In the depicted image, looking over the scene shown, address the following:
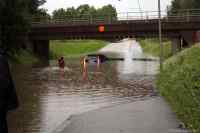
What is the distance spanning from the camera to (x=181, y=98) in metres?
13.2

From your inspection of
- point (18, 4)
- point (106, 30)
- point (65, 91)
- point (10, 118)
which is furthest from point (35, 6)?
point (10, 118)

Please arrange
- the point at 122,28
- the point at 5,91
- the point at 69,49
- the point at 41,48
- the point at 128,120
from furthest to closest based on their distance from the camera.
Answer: the point at 69,49 → the point at 41,48 → the point at 122,28 → the point at 128,120 → the point at 5,91

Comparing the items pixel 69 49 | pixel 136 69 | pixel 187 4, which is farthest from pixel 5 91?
A: pixel 69 49

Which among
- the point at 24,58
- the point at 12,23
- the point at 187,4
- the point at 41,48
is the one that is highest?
the point at 187,4

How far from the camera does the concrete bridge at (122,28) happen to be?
2625 inches

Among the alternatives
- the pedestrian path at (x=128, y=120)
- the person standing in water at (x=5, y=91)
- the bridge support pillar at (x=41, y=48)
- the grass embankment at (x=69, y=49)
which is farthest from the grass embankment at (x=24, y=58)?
the person standing in water at (x=5, y=91)

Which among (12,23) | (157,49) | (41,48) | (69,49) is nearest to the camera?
(12,23)

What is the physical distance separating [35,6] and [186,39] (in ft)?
91.0

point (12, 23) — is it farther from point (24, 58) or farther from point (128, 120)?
point (128, 120)

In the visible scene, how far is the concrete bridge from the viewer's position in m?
66.7

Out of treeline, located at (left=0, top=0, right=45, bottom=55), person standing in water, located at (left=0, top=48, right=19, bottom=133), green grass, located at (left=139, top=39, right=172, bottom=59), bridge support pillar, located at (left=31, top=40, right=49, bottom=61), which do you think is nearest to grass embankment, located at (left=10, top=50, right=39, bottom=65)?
treeline, located at (left=0, top=0, right=45, bottom=55)

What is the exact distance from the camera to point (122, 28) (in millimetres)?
68938

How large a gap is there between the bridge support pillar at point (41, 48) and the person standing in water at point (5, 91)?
70509 mm

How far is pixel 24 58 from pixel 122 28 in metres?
12.5
